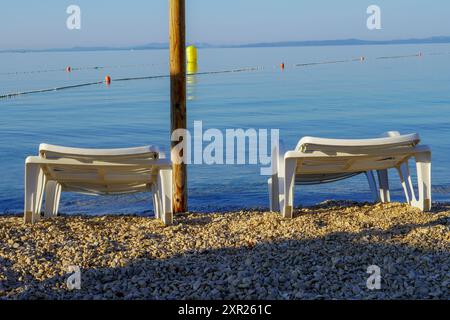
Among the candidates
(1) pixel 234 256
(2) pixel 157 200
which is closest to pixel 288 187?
(2) pixel 157 200

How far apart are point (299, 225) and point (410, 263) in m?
1.34

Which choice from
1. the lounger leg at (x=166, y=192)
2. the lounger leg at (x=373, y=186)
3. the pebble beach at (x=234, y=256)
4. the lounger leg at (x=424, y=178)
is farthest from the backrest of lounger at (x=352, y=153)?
the lounger leg at (x=166, y=192)

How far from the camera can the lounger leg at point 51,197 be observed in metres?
6.38

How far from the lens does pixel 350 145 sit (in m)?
5.71

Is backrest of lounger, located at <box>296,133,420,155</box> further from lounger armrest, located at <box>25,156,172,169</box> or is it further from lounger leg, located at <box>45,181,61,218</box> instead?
lounger leg, located at <box>45,181,61,218</box>

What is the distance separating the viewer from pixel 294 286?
402cm

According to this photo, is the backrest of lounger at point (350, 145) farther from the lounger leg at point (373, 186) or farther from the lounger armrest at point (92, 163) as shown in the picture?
the lounger armrest at point (92, 163)

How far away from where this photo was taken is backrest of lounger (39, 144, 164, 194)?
5.48 metres

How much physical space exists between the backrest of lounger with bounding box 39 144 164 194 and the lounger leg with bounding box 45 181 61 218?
0.08m

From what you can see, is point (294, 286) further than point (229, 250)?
No

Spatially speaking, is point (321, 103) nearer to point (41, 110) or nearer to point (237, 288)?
point (41, 110)

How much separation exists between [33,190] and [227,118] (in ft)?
35.4

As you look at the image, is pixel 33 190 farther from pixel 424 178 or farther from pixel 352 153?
pixel 424 178
